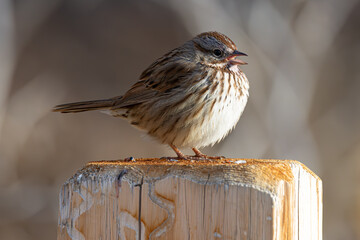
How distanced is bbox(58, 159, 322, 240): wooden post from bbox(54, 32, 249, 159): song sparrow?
148 cm

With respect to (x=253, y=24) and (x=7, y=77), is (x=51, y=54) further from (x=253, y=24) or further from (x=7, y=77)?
(x=253, y=24)

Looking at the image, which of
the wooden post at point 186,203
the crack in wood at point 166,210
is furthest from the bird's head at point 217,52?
the crack in wood at point 166,210

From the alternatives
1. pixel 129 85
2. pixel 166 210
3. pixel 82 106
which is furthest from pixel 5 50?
pixel 166 210

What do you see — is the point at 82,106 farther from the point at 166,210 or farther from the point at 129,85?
the point at 129,85

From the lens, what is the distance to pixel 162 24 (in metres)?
7.80

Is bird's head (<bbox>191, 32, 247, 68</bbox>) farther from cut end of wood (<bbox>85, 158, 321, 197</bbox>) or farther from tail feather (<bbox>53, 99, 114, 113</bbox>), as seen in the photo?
cut end of wood (<bbox>85, 158, 321, 197</bbox>)

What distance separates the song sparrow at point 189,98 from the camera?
356 cm

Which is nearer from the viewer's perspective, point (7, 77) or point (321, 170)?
point (7, 77)

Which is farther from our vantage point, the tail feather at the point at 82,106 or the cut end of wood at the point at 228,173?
the tail feather at the point at 82,106

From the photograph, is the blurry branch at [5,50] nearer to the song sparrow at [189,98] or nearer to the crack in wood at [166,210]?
the song sparrow at [189,98]

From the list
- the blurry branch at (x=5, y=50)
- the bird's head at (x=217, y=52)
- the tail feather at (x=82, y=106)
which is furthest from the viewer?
the blurry branch at (x=5, y=50)

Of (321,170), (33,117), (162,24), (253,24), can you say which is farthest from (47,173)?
(321,170)

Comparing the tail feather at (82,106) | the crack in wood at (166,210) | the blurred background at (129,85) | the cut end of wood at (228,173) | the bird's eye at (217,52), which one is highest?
the blurred background at (129,85)

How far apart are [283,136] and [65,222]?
5.55 meters
